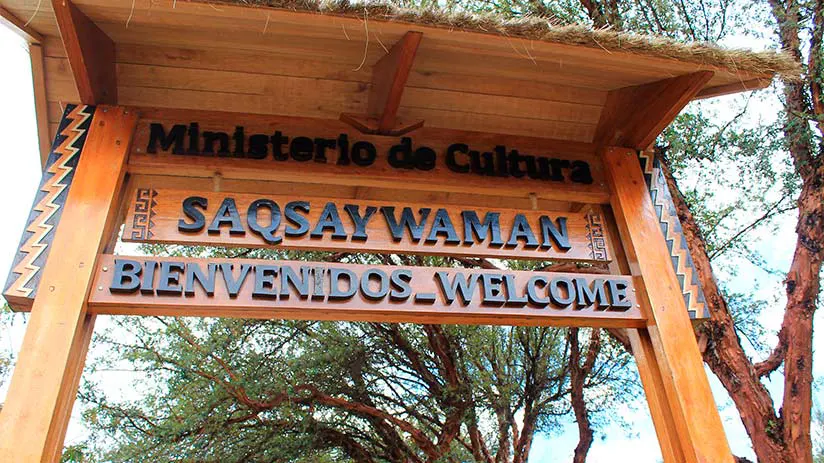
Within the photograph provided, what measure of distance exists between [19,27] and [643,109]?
265cm

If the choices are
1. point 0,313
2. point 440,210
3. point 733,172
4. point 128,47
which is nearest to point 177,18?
point 128,47

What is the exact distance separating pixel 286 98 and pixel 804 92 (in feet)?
14.1

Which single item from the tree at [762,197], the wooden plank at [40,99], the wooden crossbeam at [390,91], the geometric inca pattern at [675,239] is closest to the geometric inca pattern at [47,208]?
the wooden plank at [40,99]

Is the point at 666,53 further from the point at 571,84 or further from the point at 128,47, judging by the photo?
the point at 128,47

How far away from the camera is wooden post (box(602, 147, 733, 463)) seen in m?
2.43

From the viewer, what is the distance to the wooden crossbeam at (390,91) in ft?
8.34

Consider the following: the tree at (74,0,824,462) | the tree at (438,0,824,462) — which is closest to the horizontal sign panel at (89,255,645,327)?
the tree at (438,0,824,462)

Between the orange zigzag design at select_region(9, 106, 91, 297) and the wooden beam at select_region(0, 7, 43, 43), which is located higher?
the wooden beam at select_region(0, 7, 43, 43)

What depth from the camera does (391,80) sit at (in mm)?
2693

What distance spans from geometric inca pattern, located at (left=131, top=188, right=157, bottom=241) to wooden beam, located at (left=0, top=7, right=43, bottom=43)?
0.74 metres

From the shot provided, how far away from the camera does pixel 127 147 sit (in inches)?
106

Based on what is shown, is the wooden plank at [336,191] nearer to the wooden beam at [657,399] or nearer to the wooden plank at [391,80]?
the wooden plank at [391,80]

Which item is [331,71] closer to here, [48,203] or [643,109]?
[48,203]

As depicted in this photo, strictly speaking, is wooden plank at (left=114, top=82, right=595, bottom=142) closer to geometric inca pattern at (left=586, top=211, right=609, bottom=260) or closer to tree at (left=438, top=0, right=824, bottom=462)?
geometric inca pattern at (left=586, top=211, right=609, bottom=260)
